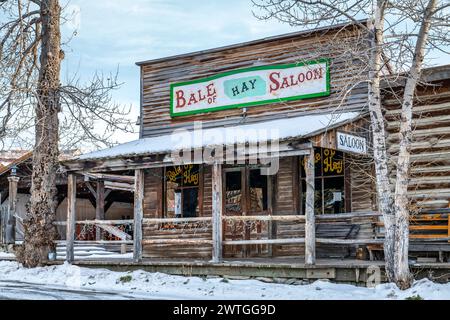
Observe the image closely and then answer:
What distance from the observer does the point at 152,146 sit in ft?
50.2

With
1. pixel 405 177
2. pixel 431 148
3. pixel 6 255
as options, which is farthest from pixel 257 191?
pixel 6 255

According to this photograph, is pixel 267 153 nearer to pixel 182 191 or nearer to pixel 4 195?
pixel 182 191

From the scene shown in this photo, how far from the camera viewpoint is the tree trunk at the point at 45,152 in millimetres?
15945

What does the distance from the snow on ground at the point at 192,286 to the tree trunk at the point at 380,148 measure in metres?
0.67

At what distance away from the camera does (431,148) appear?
13531 mm

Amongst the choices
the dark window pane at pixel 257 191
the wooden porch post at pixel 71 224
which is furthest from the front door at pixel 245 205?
the wooden porch post at pixel 71 224

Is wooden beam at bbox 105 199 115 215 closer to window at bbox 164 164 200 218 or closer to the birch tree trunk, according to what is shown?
window at bbox 164 164 200 218

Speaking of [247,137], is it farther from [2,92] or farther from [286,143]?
[2,92]

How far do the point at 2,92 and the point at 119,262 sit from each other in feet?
18.1

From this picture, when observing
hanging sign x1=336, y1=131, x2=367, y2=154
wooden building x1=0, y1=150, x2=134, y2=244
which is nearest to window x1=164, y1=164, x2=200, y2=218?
wooden building x1=0, y1=150, x2=134, y2=244

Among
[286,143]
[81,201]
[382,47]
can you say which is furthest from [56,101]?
[81,201]

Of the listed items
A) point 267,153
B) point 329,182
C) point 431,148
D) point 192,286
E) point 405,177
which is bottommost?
point 192,286

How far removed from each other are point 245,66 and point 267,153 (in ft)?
12.9

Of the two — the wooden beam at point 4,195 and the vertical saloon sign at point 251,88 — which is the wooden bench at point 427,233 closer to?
the vertical saloon sign at point 251,88
